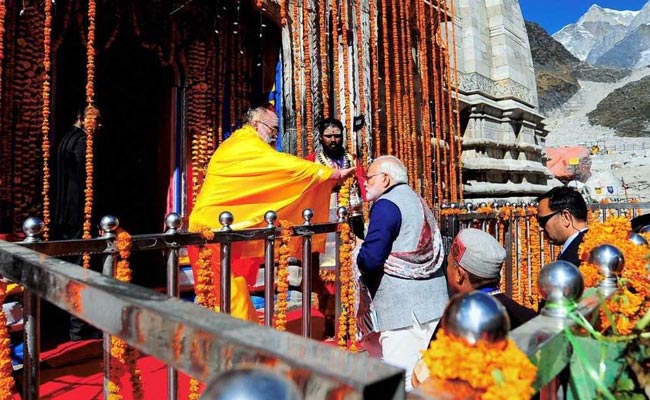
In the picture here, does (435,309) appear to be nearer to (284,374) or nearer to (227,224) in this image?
(227,224)

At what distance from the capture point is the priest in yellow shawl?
3.31 meters

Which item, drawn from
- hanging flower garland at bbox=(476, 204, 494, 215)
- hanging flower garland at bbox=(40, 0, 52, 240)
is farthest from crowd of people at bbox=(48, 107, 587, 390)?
hanging flower garland at bbox=(40, 0, 52, 240)

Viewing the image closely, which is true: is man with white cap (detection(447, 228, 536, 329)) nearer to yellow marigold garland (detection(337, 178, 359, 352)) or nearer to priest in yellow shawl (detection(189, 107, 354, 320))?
yellow marigold garland (detection(337, 178, 359, 352))

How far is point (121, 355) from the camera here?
6.32ft

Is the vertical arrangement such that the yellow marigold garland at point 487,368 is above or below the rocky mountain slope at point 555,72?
below

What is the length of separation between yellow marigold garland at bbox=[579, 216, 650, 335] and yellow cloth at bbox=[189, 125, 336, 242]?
1.89 meters

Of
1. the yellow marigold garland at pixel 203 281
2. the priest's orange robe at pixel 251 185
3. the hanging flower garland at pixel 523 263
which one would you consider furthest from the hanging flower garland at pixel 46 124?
the hanging flower garland at pixel 523 263

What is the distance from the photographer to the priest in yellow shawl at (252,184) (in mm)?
3314

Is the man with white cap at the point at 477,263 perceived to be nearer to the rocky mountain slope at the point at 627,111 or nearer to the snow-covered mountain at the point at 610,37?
the rocky mountain slope at the point at 627,111

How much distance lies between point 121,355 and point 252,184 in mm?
1690

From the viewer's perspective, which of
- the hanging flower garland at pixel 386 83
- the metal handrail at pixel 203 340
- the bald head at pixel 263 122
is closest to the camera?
the metal handrail at pixel 203 340

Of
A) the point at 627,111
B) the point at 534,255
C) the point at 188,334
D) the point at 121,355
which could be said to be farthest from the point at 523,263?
the point at 627,111

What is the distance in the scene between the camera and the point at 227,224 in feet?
7.64

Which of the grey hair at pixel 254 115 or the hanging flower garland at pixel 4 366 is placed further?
the grey hair at pixel 254 115
